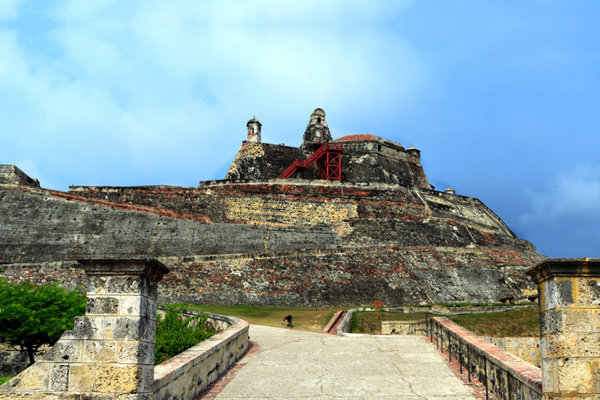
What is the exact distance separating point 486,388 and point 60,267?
18.8 m

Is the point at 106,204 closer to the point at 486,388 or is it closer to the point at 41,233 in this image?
the point at 41,233

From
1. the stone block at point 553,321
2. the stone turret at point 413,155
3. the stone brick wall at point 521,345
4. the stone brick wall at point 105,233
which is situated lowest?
the stone brick wall at point 521,345

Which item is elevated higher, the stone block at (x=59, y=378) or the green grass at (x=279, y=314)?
the stone block at (x=59, y=378)

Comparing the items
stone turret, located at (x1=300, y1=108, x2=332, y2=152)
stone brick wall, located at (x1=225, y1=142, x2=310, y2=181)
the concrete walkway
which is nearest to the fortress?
stone brick wall, located at (x1=225, y1=142, x2=310, y2=181)

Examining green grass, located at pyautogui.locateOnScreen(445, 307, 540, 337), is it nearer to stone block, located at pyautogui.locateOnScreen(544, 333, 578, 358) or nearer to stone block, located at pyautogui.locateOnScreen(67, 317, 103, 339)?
stone block, located at pyautogui.locateOnScreen(544, 333, 578, 358)

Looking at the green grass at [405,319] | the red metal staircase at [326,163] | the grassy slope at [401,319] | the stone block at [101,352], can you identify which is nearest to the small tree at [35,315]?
the green grass at [405,319]

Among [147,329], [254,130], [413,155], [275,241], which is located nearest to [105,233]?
[275,241]

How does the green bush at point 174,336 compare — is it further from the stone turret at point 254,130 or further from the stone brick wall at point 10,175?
the stone turret at point 254,130

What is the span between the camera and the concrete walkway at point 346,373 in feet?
21.0

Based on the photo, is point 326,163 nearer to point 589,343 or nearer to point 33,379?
point 589,343

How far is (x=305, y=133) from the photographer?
141 feet

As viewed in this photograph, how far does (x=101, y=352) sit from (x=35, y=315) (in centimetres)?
876

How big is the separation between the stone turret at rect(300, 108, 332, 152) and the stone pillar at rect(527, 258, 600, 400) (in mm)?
36585

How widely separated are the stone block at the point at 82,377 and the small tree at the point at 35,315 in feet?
24.8
